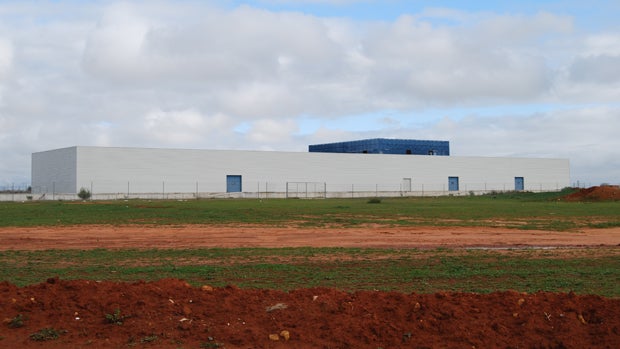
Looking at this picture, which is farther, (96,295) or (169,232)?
(169,232)

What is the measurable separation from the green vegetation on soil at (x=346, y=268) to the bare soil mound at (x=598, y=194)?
55654mm

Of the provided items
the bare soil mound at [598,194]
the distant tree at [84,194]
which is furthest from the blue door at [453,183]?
the distant tree at [84,194]

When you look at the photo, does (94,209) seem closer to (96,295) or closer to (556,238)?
(556,238)

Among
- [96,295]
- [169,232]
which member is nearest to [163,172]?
[169,232]

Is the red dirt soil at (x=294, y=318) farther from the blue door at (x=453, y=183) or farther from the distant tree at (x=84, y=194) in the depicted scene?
the blue door at (x=453, y=183)

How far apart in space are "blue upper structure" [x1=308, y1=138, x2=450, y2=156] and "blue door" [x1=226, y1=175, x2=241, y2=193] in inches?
1100

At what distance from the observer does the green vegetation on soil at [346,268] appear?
1450 centimetres

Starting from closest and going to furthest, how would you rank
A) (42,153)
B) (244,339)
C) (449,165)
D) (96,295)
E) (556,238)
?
(244,339), (96,295), (556,238), (42,153), (449,165)

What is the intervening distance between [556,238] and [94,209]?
111ft

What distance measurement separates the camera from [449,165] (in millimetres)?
107250

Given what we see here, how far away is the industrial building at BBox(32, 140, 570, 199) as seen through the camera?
81.9 m

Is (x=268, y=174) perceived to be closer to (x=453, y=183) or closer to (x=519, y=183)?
(x=453, y=183)

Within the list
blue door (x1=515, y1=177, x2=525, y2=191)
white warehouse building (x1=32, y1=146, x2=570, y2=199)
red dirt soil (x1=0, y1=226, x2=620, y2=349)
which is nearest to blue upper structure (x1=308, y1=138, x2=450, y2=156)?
white warehouse building (x1=32, y1=146, x2=570, y2=199)

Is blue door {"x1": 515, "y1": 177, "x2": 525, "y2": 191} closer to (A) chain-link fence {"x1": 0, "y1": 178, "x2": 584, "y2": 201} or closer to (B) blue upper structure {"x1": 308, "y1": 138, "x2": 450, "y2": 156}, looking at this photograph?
(A) chain-link fence {"x1": 0, "y1": 178, "x2": 584, "y2": 201}
